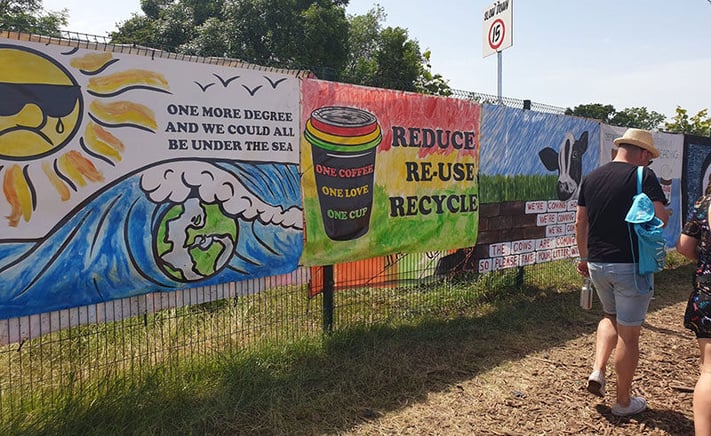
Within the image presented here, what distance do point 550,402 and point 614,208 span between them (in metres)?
1.51

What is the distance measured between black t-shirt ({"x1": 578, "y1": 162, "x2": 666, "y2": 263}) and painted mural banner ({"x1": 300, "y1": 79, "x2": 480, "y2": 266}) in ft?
5.60

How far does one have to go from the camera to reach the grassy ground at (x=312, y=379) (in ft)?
9.75

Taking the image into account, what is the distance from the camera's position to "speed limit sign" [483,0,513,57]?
709cm

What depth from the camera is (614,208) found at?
326 cm

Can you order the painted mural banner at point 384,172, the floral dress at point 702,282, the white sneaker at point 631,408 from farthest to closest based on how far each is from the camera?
1. the painted mural banner at point 384,172
2. the white sneaker at point 631,408
3. the floral dress at point 702,282

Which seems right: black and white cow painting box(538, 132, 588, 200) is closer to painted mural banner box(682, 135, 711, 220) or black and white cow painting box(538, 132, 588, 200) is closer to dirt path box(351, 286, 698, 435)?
dirt path box(351, 286, 698, 435)

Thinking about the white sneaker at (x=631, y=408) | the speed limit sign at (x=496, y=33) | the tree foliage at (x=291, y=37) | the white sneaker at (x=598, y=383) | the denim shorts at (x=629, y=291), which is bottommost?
the white sneaker at (x=631, y=408)

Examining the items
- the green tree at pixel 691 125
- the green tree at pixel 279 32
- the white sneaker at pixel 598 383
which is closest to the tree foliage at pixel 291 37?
the green tree at pixel 279 32

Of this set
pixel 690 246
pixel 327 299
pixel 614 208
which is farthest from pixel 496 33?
pixel 690 246

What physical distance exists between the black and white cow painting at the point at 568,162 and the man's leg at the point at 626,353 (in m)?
3.24

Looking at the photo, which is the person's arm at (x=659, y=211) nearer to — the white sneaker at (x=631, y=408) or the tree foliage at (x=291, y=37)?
the white sneaker at (x=631, y=408)

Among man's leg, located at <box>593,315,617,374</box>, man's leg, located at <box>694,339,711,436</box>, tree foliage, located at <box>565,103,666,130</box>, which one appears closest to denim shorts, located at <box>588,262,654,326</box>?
man's leg, located at <box>593,315,617,374</box>

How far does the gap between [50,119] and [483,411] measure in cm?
343

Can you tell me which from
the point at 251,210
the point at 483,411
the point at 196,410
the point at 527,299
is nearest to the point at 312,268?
the point at 251,210
